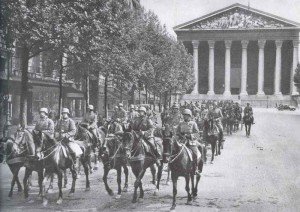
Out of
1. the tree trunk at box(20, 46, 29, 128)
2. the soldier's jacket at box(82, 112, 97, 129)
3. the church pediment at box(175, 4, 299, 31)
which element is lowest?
the soldier's jacket at box(82, 112, 97, 129)

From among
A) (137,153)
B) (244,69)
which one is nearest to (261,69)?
(244,69)

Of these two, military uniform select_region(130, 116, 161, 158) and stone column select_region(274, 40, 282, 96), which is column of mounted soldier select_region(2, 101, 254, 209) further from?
stone column select_region(274, 40, 282, 96)

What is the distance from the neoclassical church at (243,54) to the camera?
340 ft

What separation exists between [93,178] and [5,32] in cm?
657

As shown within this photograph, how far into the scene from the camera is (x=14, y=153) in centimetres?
1427

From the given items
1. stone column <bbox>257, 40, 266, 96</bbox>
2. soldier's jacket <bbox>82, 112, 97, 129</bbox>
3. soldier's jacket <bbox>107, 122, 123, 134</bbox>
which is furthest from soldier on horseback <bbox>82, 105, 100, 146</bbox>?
stone column <bbox>257, 40, 266, 96</bbox>

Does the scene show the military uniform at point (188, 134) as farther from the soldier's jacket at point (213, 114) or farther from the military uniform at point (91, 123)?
the soldier's jacket at point (213, 114)

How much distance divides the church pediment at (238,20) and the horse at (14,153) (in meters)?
92.7

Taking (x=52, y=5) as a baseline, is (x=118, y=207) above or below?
below

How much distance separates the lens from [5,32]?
17.9 m

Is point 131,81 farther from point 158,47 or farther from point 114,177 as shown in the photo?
point 114,177

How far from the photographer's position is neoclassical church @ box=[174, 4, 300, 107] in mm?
103688

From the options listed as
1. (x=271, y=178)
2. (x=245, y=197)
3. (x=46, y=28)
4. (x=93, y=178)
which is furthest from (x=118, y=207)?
(x=46, y=28)

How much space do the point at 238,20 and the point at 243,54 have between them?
25.9 ft
